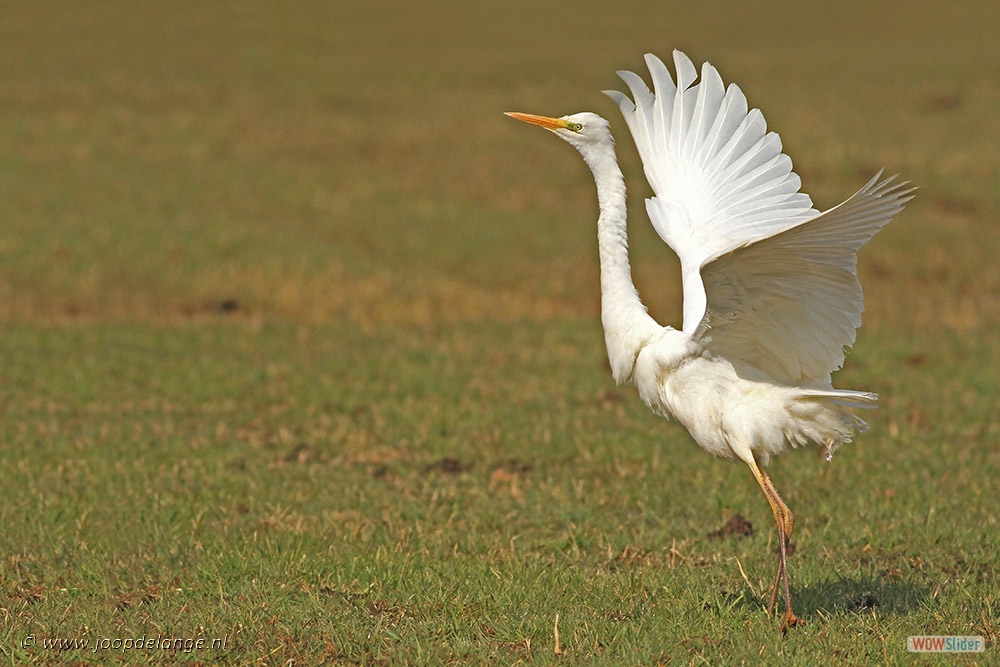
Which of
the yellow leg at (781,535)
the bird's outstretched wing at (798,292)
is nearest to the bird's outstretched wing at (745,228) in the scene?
the bird's outstretched wing at (798,292)

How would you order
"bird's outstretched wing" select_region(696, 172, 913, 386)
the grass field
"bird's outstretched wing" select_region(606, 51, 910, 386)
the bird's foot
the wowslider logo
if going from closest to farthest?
"bird's outstretched wing" select_region(696, 172, 913, 386) → "bird's outstretched wing" select_region(606, 51, 910, 386) → the wowslider logo → the bird's foot → the grass field

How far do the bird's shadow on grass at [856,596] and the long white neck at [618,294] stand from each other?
4.54 ft

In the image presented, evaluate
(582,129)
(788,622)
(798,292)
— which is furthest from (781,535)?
(582,129)

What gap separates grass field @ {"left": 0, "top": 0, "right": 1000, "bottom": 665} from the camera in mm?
5449

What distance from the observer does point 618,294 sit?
221 inches

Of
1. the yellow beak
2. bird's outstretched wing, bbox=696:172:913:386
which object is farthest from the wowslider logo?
the yellow beak

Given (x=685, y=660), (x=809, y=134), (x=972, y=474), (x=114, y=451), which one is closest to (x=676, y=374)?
(x=685, y=660)

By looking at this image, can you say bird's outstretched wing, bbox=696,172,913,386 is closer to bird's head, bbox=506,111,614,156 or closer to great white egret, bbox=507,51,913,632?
great white egret, bbox=507,51,913,632

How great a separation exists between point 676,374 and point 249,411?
5.29m

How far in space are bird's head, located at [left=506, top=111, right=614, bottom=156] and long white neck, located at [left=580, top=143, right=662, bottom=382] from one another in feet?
0.46

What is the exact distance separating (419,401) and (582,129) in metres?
4.58

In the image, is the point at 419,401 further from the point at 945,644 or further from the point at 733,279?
the point at 945,644

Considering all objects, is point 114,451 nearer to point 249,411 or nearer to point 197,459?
point 197,459

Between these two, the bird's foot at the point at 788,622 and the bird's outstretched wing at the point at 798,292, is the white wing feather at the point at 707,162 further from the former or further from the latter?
the bird's foot at the point at 788,622
